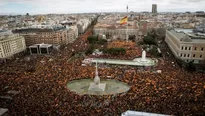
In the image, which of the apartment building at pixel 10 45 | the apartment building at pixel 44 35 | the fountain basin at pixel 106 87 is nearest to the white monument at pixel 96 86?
the fountain basin at pixel 106 87

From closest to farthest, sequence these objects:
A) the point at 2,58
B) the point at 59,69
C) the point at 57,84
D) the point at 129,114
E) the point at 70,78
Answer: the point at 129,114 < the point at 57,84 < the point at 70,78 < the point at 59,69 < the point at 2,58

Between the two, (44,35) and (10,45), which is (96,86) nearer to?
(10,45)

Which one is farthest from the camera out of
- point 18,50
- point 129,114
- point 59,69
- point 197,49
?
point 18,50

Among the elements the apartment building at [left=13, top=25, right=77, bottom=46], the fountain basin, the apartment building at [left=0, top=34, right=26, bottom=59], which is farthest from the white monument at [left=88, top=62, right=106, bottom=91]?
the apartment building at [left=13, top=25, right=77, bottom=46]

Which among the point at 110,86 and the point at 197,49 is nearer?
the point at 110,86

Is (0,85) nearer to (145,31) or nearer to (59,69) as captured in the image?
(59,69)

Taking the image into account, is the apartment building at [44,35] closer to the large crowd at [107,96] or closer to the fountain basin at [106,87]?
the large crowd at [107,96]

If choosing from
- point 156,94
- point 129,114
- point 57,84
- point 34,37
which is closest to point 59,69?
point 57,84

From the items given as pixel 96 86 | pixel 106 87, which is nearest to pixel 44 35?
pixel 106 87
